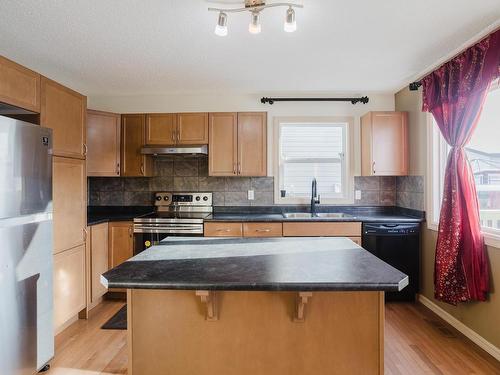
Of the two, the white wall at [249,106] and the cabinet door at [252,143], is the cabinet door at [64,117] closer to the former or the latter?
the white wall at [249,106]

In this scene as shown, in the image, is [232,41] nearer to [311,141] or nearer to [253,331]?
[311,141]

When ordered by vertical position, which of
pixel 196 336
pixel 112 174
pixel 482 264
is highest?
pixel 112 174

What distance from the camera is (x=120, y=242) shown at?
313 centimetres

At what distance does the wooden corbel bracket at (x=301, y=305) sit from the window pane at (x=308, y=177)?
235 cm

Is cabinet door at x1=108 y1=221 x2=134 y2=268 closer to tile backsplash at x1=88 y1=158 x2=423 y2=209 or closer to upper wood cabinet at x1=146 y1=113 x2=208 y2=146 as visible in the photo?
tile backsplash at x1=88 y1=158 x2=423 y2=209

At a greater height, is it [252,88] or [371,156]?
[252,88]

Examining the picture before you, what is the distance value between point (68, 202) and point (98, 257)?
2.52ft

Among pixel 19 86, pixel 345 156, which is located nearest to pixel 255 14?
pixel 19 86

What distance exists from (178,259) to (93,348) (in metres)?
1.51

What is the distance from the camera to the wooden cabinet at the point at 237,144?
3385 millimetres

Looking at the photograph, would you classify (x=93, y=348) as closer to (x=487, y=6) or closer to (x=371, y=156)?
(x=371, y=156)

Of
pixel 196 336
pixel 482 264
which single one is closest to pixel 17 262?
pixel 196 336

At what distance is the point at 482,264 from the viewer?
2162 mm

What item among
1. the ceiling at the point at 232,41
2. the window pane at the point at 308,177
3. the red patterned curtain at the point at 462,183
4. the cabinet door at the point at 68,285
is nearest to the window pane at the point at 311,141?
the window pane at the point at 308,177
